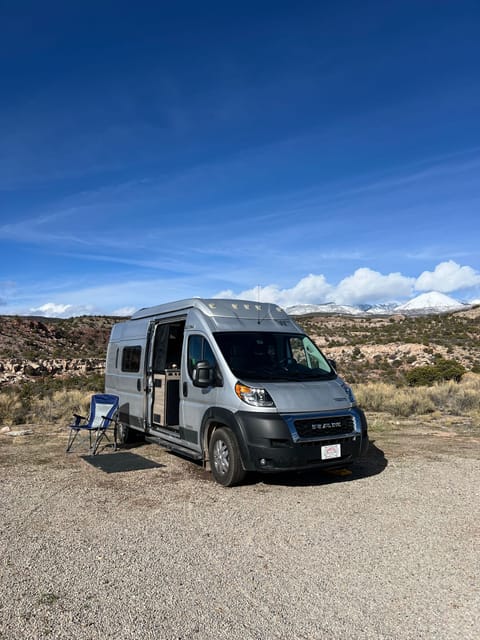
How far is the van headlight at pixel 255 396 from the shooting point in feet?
23.2

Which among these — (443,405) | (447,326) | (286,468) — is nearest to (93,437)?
(286,468)

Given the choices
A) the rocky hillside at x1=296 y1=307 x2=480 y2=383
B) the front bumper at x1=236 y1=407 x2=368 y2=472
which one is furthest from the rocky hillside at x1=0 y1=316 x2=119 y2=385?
the front bumper at x1=236 y1=407 x2=368 y2=472

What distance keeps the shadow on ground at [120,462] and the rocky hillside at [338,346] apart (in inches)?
712

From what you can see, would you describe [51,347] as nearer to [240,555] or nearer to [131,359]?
[131,359]

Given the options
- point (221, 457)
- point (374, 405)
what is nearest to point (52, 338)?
point (374, 405)

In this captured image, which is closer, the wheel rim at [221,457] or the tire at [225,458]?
the tire at [225,458]

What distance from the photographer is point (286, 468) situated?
689 centimetres

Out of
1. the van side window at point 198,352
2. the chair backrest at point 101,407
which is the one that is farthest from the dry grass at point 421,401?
the van side window at point 198,352

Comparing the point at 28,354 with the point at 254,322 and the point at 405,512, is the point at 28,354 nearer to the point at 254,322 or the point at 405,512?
the point at 254,322

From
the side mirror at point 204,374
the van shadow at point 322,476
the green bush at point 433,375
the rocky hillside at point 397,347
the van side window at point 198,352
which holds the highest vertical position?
the rocky hillside at point 397,347

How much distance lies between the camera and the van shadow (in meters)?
7.66

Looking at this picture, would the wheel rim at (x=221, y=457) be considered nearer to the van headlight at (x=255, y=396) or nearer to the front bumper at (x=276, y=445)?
the front bumper at (x=276, y=445)

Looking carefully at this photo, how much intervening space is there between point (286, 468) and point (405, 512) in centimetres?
148

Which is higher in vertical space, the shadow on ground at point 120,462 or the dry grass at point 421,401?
the dry grass at point 421,401
